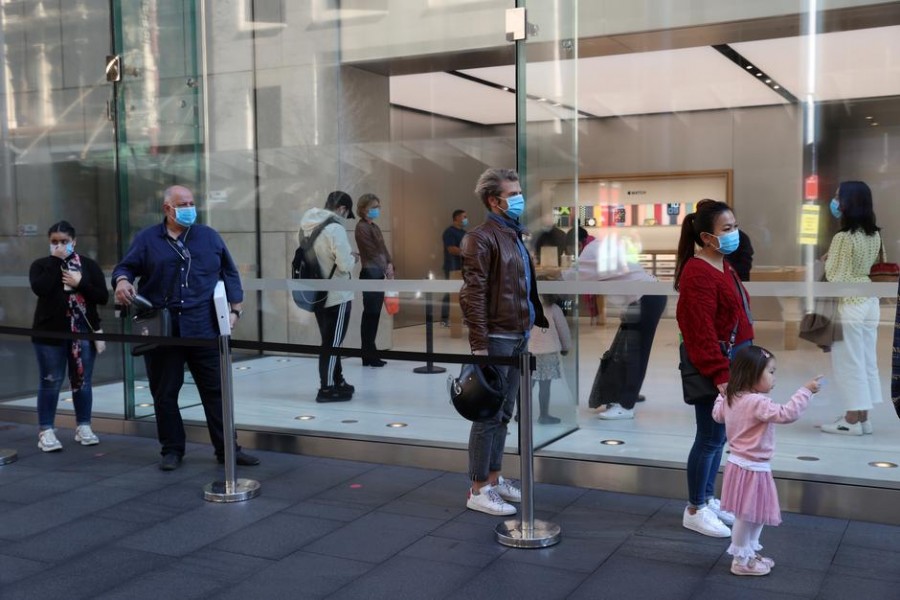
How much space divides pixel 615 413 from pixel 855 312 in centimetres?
170

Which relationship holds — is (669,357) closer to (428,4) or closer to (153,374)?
(428,4)

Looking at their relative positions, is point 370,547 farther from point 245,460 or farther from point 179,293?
point 179,293

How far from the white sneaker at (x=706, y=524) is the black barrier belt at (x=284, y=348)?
3.68 ft

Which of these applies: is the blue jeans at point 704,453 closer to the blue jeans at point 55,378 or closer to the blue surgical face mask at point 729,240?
the blue surgical face mask at point 729,240

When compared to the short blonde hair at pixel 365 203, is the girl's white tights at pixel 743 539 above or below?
below

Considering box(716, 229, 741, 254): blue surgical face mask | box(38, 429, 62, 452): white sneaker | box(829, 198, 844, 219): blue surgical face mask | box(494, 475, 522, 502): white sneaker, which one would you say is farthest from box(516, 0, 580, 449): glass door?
box(38, 429, 62, 452): white sneaker

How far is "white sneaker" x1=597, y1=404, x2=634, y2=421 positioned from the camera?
6.34 metres

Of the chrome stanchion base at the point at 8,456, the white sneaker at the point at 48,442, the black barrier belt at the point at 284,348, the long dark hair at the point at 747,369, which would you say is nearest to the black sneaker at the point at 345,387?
the black barrier belt at the point at 284,348

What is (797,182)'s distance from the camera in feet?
18.1

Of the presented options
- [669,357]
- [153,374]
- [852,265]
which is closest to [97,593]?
[153,374]

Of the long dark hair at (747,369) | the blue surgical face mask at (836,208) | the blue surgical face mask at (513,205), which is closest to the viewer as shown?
the long dark hair at (747,369)

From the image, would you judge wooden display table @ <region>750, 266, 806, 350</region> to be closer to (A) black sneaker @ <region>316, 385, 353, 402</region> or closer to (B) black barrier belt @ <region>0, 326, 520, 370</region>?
(B) black barrier belt @ <region>0, 326, 520, 370</region>

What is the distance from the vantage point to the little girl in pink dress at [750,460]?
404 centimetres

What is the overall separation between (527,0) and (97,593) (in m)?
4.22
